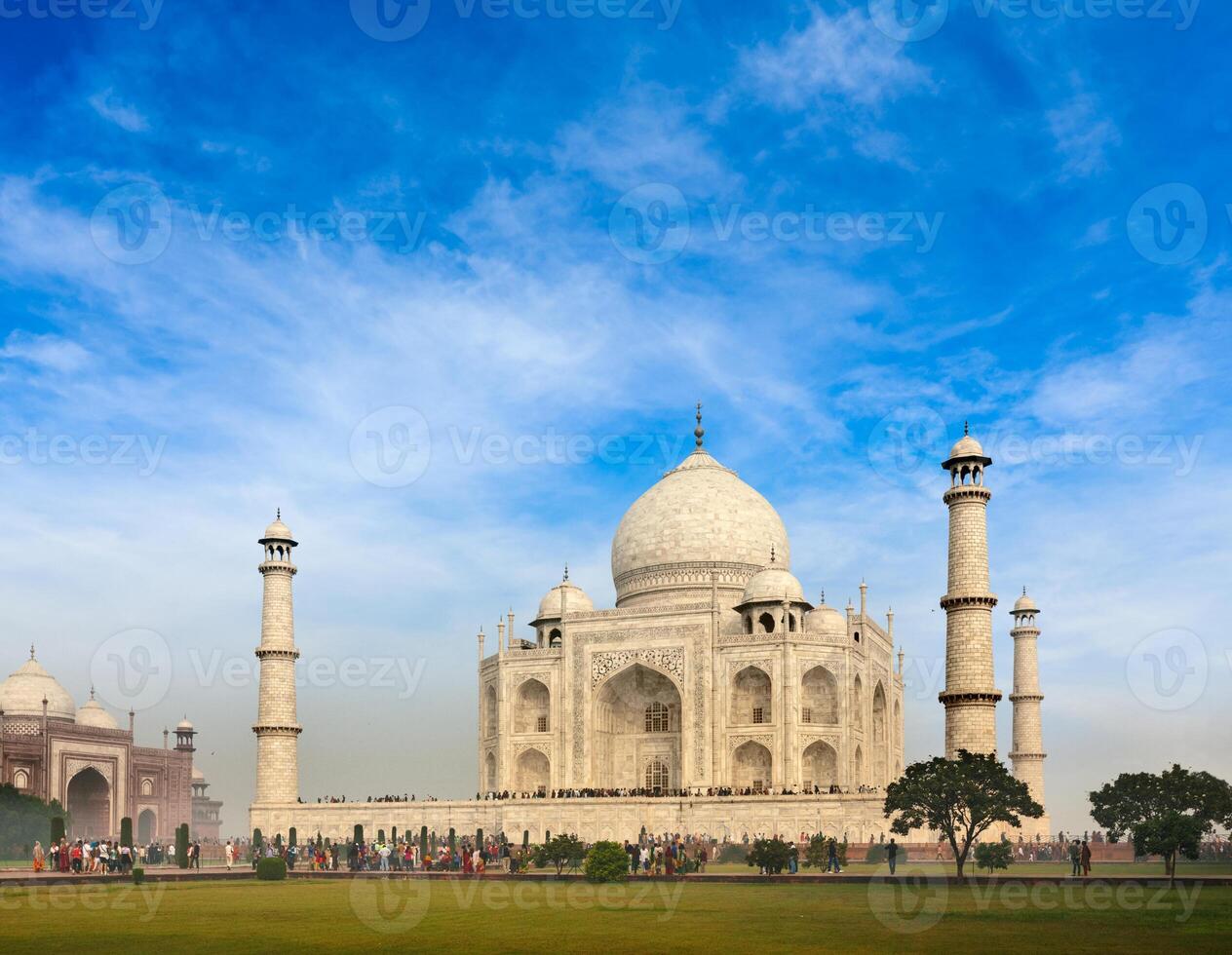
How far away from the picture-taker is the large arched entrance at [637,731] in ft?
183

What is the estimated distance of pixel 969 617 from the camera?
42031mm

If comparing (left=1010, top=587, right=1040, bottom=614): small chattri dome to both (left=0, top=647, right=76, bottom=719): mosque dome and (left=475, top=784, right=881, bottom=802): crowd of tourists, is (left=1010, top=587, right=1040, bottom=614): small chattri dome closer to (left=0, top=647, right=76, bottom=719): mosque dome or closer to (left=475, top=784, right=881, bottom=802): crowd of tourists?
(left=475, top=784, right=881, bottom=802): crowd of tourists

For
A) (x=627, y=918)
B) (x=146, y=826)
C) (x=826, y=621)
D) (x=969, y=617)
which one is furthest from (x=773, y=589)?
(x=146, y=826)

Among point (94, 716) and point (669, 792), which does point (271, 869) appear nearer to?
point (669, 792)

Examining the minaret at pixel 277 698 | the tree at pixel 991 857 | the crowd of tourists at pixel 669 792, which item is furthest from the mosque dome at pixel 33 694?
the tree at pixel 991 857

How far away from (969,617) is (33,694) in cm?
5129

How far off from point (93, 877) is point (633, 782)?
26.9m

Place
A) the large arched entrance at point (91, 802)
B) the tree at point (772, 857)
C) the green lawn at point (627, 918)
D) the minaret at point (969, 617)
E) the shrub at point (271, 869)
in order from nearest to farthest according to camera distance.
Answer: the green lawn at point (627, 918) < the tree at point (772, 857) < the shrub at point (271, 869) < the minaret at point (969, 617) < the large arched entrance at point (91, 802)

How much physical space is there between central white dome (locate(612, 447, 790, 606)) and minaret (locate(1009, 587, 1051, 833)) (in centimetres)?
1121

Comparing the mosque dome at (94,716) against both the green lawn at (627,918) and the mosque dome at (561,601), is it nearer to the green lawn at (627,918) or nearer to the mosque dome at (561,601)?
the mosque dome at (561,601)

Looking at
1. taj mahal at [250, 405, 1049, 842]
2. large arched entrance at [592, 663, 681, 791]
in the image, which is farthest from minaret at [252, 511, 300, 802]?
large arched entrance at [592, 663, 681, 791]

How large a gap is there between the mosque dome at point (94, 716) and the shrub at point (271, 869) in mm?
44663

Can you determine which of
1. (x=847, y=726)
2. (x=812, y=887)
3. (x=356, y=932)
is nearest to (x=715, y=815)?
(x=847, y=726)

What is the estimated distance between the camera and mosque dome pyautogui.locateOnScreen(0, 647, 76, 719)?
6944 cm
